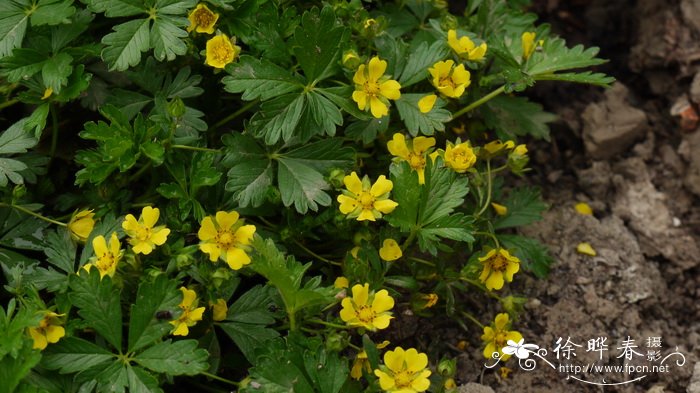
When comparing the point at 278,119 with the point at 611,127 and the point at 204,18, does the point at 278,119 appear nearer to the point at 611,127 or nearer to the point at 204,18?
the point at 204,18

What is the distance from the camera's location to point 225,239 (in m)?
2.04

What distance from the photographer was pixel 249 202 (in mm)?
2195

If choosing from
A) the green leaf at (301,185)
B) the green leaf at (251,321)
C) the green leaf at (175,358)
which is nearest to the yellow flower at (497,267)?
the green leaf at (301,185)

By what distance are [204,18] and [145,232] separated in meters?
0.60

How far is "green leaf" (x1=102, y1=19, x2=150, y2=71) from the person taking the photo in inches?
85.3

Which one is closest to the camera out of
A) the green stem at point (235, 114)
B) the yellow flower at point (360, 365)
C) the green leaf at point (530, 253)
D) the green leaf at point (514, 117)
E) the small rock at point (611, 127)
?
the yellow flower at point (360, 365)

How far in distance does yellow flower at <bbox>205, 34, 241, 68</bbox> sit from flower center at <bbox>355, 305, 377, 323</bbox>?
72 cm

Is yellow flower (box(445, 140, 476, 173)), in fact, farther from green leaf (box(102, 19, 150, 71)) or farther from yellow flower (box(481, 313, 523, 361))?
green leaf (box(102, 19, 150, 71))

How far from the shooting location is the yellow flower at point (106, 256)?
201 centimetres

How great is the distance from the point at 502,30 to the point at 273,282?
3.75 feet

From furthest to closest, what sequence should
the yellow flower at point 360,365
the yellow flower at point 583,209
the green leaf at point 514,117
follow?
the yellow flower at point 583,209
the green leaf at point 514,117
the yellow flower at point 360,365

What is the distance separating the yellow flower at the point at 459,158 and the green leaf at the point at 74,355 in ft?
3.18

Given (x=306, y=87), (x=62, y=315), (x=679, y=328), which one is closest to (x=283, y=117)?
(x=306, y=87)

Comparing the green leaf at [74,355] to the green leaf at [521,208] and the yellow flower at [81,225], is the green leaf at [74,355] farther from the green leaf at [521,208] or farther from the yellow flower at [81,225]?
the green leaf at [521,208]
